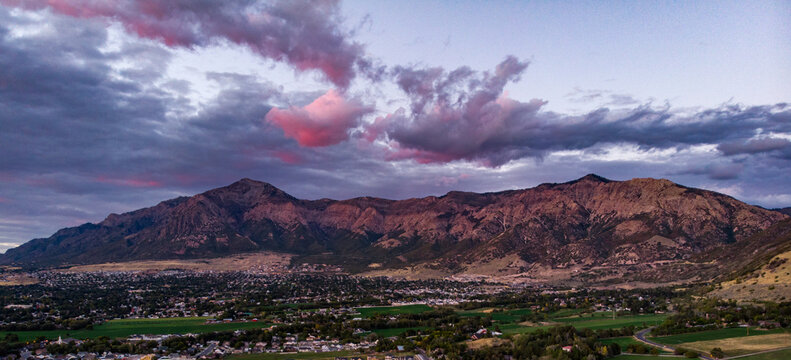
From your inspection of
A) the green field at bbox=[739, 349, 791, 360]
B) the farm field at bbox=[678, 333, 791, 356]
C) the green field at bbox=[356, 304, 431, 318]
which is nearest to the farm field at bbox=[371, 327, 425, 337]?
the green field at bbox=[356, 304, 431, 318]

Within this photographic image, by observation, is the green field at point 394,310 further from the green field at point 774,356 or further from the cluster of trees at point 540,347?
the green field at point 774,356

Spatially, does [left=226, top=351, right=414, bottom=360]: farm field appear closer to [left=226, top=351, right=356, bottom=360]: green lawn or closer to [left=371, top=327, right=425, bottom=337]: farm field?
[left=226, top=351, right=356, bottom=360]: green lawn

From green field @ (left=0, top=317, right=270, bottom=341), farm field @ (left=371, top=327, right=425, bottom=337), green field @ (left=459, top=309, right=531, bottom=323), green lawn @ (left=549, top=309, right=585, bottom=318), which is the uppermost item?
green field @ (left=0, top=317, right=270, bottom=341)

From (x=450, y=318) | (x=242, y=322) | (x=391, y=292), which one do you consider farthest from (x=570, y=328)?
(x=391, y=292)

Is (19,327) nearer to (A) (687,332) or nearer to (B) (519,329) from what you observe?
(B) (519,329)

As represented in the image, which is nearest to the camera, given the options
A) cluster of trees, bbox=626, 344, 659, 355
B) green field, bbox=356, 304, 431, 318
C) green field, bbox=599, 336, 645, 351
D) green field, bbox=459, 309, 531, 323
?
cluster of trees, bbox=626, 344, 659, 355

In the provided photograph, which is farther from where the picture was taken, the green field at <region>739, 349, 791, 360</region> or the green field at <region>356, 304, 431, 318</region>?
the green field at <region>356, 304, 431, 318</region>

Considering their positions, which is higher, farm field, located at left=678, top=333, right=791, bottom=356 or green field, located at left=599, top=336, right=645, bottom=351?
farm field, located at left=678, top=333, right=791, bottom=356
